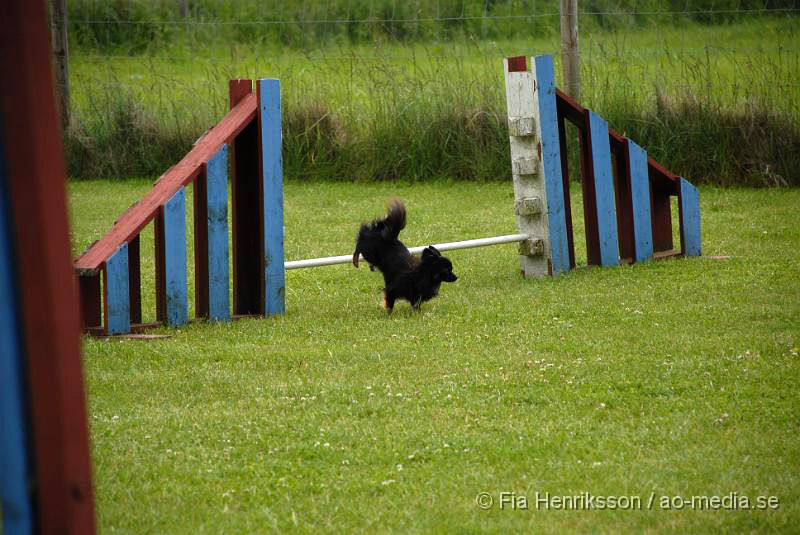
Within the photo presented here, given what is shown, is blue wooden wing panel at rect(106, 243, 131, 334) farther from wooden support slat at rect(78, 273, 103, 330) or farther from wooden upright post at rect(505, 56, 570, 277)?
wooden upright post at rect(505, 56, 570, 277)

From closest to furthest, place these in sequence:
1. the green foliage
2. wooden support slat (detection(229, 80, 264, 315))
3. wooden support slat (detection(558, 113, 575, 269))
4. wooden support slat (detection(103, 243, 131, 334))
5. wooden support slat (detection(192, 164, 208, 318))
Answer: wooden support slat (detection(103, 243, 131, 334)), wooden support slat (detection(192, 164, 208, 318)), wooden support slat (detection(229, 80, 264, 315)), wooden support slat (detection(558, 113, 575, 269)), the green foliage

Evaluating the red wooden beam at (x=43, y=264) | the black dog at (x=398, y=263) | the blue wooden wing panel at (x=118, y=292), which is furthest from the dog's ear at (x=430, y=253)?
the red wooden beam at (x=43, y=264)

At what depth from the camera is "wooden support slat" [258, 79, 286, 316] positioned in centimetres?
715

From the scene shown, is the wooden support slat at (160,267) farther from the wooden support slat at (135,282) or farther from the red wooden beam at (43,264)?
the red wooden beam at (43,264)

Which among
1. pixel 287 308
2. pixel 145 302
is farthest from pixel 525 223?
pixel 145 302

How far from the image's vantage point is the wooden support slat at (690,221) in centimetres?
908

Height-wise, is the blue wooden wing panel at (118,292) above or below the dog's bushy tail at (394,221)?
below

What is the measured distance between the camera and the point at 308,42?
18.5 metres

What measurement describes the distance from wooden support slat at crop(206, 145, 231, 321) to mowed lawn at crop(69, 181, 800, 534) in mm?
242

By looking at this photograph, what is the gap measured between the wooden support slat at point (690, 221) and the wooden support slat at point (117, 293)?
A: 509 centimetres

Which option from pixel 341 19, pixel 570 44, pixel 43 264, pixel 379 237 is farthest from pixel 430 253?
pixel 341 19

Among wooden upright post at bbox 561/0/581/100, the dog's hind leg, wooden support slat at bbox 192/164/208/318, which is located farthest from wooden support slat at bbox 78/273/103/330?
wooden upright post at bbox 561/0/581/100

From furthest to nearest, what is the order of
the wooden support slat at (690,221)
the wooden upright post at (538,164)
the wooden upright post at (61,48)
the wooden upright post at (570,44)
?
the wooden upright post at (61,48) < the wooden upright post at (570,44) < the wooden support slat at (690,221) < the wooden upright post at (538,164)

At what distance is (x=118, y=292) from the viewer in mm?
6352
